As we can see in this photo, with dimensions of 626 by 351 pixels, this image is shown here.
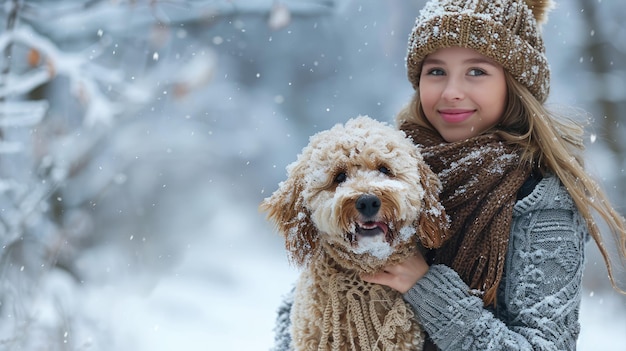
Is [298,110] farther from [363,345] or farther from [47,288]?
[363,345]

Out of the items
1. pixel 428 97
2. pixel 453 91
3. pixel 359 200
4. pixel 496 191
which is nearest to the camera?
pixel 359 200

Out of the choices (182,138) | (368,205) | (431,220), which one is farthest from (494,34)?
(182,138)

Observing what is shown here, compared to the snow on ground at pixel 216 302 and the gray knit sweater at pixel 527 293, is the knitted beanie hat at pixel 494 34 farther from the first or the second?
the snow on ground at pixel 216 302

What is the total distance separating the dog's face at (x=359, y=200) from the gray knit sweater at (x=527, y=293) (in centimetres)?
17

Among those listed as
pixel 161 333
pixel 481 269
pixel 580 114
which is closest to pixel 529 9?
pixel 580 114

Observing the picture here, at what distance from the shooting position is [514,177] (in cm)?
213

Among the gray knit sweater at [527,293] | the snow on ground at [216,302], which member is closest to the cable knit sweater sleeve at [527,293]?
the gray knit sweater at [527,293]

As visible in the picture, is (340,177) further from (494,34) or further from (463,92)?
(494,34)

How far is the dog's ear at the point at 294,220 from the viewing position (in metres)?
2.05

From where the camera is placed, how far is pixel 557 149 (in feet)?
7.18

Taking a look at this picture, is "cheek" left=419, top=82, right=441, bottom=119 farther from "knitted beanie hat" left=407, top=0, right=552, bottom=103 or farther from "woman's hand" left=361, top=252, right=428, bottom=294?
"woman's hand" left=361, top=252, right=428, bottom=294

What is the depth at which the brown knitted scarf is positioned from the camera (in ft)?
6.79

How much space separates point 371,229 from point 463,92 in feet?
2.05

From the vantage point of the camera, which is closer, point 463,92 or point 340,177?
point 340,177
